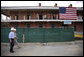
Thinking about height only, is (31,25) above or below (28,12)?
below

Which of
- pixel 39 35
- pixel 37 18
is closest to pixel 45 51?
pixel 39 35

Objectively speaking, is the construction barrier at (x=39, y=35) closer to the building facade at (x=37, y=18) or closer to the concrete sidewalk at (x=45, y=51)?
the concrete sidewalk at (x=45, y=51)

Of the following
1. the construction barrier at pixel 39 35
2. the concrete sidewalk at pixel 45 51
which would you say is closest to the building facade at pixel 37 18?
the construction barrier at pixel 39 35

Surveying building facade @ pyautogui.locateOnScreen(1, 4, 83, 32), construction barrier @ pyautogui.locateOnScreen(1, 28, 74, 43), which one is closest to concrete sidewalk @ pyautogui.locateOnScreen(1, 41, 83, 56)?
construction barrier @ pyautogui.locateOnScreen(1, 28, 74, 43)

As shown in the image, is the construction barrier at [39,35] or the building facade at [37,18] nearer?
the construction barrier at [39,35]

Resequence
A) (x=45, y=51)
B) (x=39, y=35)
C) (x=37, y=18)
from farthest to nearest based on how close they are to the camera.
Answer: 1. (x=37, y=18)
2. (x=39, y=35)
3. (x=45, y=51)

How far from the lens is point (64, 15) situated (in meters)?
28.3

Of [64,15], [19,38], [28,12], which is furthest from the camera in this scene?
[28,12]

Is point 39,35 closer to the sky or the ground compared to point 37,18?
closer to the ground

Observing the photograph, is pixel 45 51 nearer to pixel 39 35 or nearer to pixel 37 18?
pixel 39 35

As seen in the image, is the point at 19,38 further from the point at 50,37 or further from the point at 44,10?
the point at 44,10

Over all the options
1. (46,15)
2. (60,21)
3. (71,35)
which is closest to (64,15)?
(60,21)

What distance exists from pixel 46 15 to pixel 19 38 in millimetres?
18604

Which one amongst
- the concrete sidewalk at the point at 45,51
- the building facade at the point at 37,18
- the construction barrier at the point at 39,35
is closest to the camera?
the concrete sidewalk at the point at 45,51
